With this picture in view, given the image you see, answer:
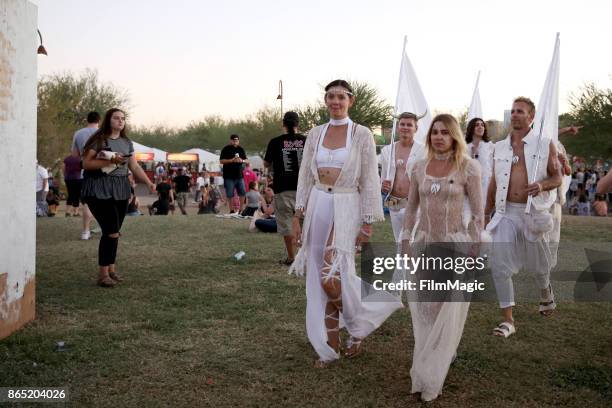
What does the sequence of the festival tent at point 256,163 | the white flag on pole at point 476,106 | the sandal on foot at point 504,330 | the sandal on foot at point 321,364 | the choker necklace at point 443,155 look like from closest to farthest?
1. the choker necklace at point 443,155
2. the sandal on foot at point 321,364
3. the sandal on foot at point 504,330
4. the white flag on pole at point 476,106
5. the festival tent at point 256,163

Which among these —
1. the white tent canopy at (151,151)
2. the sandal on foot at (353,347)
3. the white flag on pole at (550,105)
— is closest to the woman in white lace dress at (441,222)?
the sandal on foot at (353,347)

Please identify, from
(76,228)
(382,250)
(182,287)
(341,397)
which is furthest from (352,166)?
(76,228)

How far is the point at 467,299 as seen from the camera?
416cm

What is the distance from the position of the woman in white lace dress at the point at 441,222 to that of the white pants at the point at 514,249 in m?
1.82

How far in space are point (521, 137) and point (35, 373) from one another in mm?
4971

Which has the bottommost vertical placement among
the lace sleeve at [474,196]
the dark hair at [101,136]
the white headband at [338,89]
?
the lace sleeve at [474,196]

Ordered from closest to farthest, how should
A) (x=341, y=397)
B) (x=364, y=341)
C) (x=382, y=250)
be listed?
(x=341, y=397) → (x=364, y=341) → (x=382, y=250)

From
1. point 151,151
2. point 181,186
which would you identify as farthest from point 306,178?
point 151,151

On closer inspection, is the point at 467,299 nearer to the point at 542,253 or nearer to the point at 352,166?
the point at 352,166

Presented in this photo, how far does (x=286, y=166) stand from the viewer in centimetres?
862

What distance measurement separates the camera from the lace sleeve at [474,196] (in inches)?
164

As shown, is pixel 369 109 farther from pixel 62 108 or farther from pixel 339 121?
pixel 339 121

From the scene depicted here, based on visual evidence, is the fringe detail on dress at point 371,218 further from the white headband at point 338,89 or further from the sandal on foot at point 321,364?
A: the sandal on foot at point 321,364

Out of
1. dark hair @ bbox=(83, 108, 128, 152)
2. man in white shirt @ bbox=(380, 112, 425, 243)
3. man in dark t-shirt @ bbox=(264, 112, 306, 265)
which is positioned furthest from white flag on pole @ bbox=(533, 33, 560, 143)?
dark hair @ bbox=(83, 108, 128, 152)
